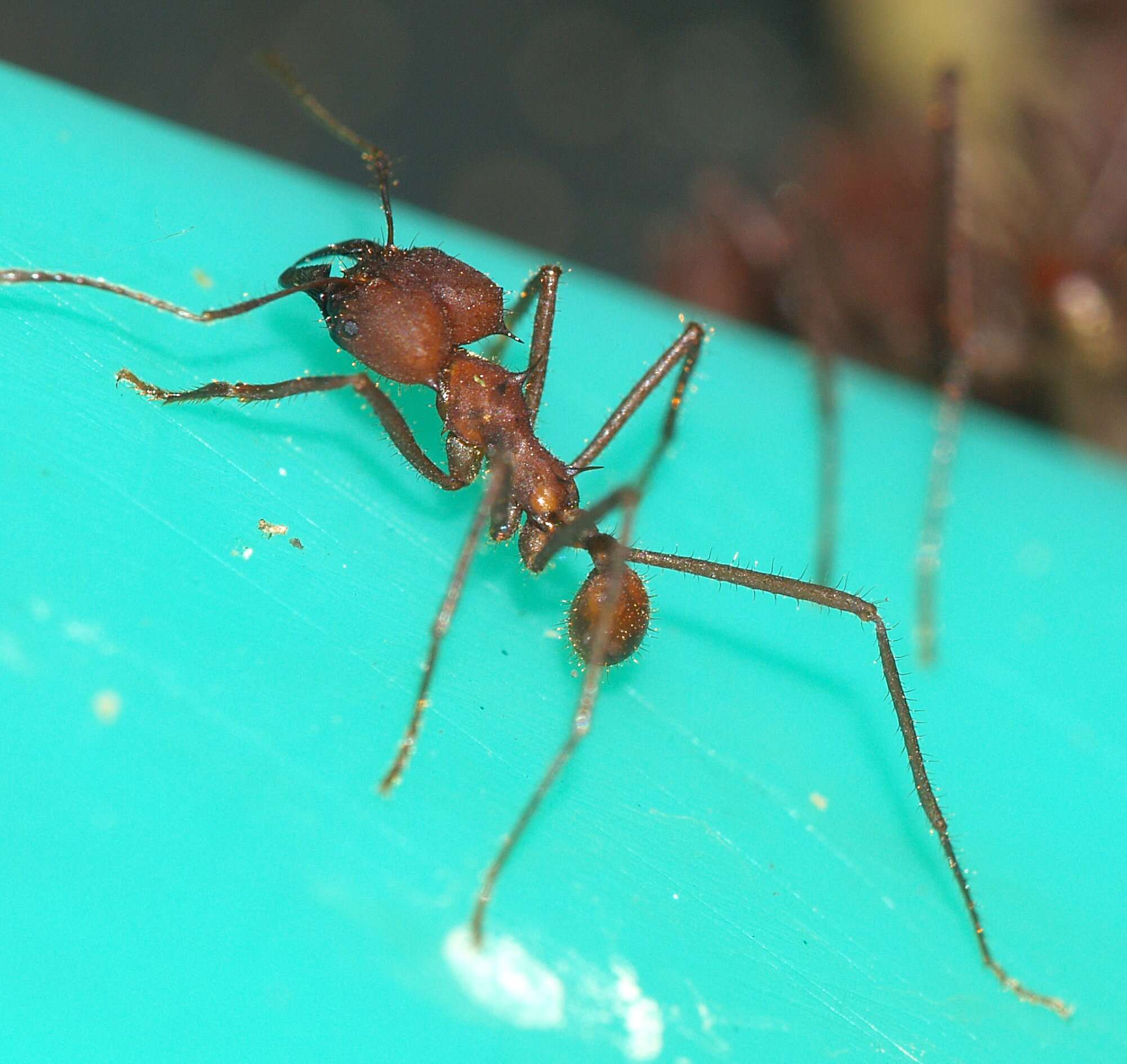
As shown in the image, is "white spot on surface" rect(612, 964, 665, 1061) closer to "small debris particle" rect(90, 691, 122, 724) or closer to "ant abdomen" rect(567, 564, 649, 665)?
"ant abdomen" rect(567, 564, 649, 665)

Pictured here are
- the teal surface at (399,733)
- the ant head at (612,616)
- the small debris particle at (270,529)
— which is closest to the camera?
the teal surface at (399,733)

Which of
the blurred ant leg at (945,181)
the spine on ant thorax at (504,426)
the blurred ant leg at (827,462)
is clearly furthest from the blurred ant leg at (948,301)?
the spine on ant thorax at (504,426)

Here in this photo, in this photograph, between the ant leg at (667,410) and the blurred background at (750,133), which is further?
the blurred background at (750,133)

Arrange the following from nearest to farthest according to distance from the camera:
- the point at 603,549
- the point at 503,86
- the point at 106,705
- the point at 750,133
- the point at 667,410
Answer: the point at 106,705 < the point at 603,549 < the point at 667,410 < the point at 503,86 < the point at 750,133

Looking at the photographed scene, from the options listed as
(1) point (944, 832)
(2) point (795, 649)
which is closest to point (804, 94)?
(2) point (795, 649)

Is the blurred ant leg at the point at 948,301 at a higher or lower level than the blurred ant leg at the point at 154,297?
Result: higher

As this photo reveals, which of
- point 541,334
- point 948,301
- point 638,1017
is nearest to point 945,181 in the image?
point 948,301

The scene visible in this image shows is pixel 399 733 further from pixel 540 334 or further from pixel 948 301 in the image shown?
pixel 948 301

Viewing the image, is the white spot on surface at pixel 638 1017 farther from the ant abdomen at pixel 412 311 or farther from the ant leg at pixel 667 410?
the ant abdomen at pixel 412 311
